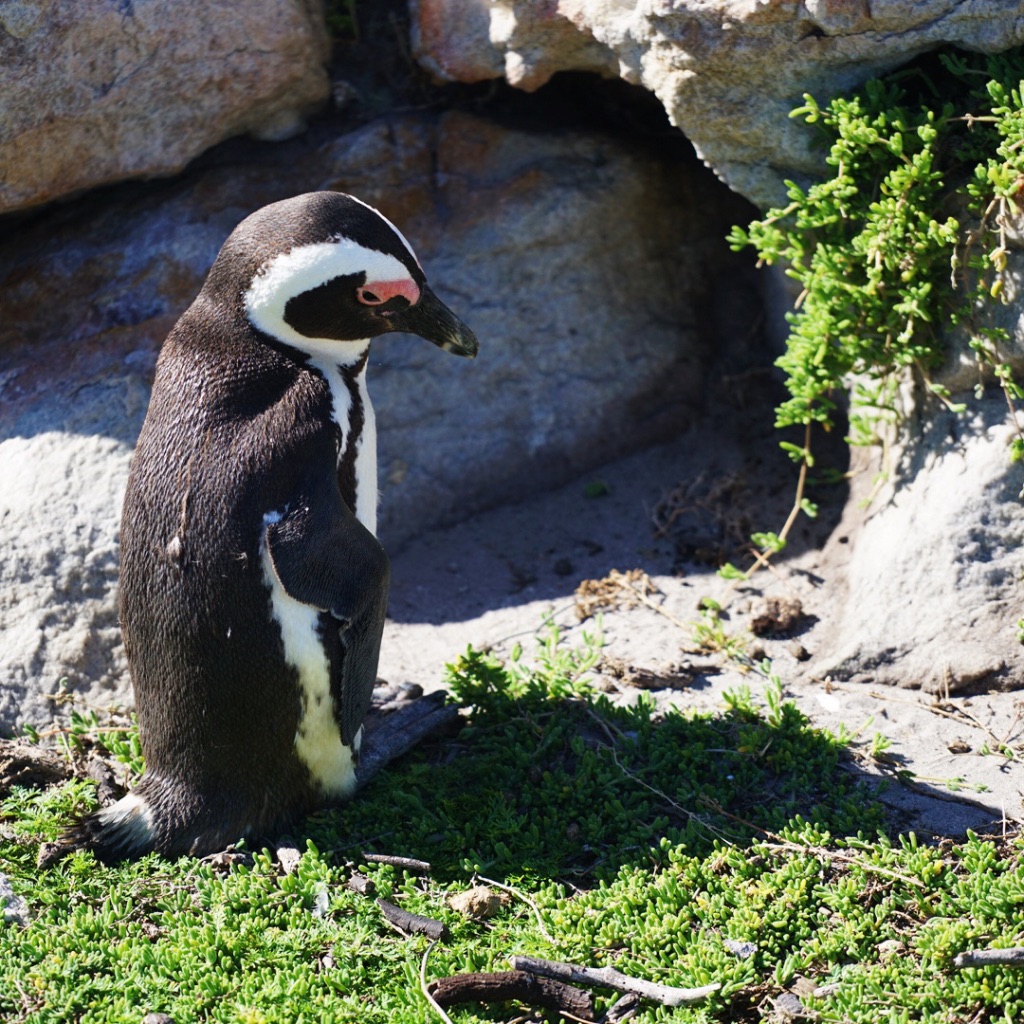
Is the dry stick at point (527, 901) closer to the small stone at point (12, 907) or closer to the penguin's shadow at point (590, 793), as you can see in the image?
the penguin's shadow at point (590, 793)

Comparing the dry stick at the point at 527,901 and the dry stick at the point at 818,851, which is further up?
the dry stick at the point at 818,851

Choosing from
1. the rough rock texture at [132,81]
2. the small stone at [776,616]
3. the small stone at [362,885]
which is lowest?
the small stone at [362,885]

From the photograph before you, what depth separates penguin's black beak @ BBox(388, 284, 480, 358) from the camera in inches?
119

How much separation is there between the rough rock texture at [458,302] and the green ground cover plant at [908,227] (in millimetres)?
1003

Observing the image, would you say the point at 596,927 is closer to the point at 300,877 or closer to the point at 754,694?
the point at 300,877

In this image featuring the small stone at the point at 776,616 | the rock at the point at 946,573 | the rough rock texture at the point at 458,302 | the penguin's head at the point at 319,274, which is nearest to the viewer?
the penguin's head at the point at 319,274

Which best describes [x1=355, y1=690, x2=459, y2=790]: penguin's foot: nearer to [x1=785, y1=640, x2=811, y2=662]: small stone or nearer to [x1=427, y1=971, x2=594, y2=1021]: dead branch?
[x1=427, y1=971, x2=594, y2=1021]: dead branch

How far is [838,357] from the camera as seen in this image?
3494 mm

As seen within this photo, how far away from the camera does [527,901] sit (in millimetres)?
2701

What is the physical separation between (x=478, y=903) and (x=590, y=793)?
1.53ft

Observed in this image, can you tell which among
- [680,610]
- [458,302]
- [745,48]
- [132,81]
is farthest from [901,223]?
[132,81]

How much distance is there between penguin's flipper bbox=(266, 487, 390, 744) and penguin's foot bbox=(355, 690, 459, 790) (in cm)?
22

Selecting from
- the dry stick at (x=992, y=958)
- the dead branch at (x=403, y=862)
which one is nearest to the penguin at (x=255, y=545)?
the dead branch at (x=403, y=862)

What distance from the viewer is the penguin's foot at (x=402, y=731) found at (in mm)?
3154
